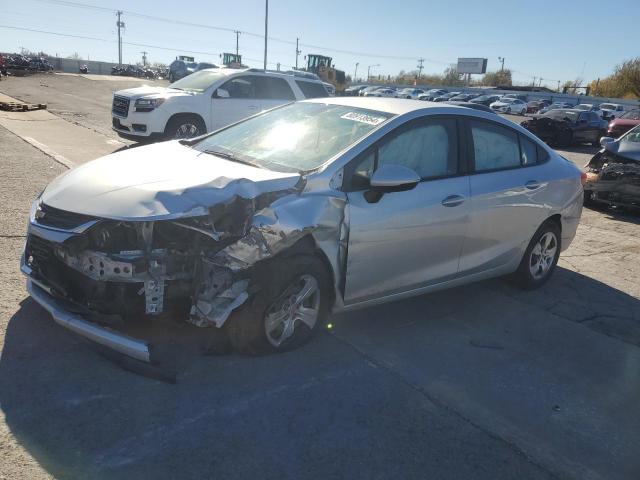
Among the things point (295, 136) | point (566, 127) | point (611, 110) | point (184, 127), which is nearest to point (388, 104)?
point (295, 136)

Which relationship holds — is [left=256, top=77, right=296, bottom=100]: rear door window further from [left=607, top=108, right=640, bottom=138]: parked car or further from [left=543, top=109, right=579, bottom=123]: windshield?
[left=607, top=108, right=640, bottom=138]: parked car

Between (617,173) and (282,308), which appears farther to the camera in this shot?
(617,173)

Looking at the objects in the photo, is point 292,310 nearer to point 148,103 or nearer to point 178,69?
point 148,103

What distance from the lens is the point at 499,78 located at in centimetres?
11012

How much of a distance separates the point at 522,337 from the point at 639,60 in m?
79.4

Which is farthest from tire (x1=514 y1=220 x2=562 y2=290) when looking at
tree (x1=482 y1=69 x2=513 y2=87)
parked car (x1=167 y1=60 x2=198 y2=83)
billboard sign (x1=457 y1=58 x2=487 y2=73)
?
tree (x1=482 y1=69 x2=513 y2=87)

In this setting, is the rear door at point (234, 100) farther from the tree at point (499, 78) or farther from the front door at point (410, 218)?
the tree at point (499, 78)

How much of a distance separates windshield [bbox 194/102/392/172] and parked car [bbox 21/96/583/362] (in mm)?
19

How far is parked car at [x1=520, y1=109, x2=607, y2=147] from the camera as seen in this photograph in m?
21.2

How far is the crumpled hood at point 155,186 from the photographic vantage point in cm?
322

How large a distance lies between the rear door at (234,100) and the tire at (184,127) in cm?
29

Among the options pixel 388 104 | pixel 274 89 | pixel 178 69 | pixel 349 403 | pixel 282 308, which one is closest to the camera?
pixel 349 403

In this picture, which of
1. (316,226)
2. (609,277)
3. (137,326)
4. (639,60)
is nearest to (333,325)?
(316,226)

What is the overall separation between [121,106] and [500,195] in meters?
9.00
